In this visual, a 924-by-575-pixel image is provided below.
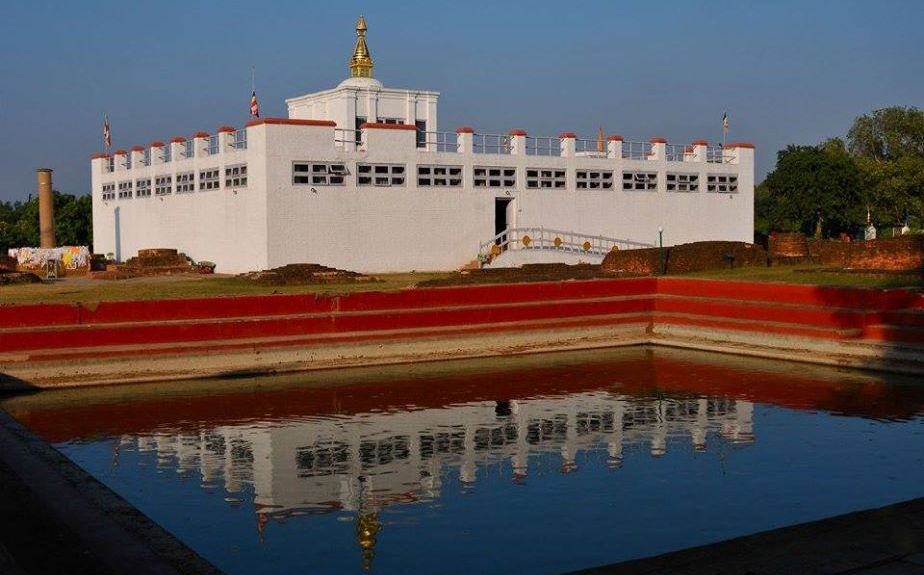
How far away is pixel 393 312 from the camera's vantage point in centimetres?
3033

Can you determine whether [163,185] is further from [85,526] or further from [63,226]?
[85,526]

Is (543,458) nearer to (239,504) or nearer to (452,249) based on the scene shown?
(239,504)

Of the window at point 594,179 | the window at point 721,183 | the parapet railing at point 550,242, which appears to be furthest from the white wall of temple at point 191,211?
the window at point 721,183

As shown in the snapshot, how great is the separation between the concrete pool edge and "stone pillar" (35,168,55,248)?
1787 inches

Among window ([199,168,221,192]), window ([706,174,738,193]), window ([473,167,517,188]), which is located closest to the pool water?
window ([473,167,517,188])

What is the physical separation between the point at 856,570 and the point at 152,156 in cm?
5019

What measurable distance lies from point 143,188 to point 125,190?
3.31 meters

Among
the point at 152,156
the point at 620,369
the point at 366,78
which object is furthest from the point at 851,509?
the point at 152,156

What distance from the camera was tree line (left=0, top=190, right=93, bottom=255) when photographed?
3213 inches

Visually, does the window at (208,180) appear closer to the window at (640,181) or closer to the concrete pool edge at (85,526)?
the window at (640,181)

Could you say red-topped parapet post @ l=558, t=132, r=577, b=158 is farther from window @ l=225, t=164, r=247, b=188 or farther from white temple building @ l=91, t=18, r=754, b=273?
window @ l=225, t=164, r=247, b=188

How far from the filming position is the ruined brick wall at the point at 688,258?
39312 mm

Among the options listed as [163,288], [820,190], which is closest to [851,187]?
[820,190]

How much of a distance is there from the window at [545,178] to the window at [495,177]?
85 cm
